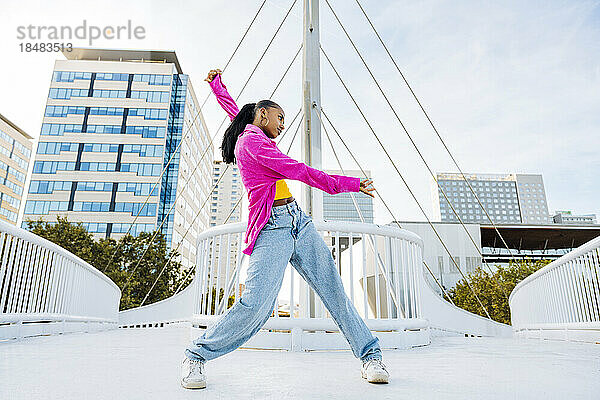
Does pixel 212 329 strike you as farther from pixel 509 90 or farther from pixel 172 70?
pixel 172 70

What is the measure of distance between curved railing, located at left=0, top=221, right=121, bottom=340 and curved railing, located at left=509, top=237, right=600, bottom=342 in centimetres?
421

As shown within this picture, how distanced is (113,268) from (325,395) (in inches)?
685

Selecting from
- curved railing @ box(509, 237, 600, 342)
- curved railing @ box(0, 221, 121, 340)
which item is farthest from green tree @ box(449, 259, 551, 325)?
curved railing @ box(0, 221, 121, 340)

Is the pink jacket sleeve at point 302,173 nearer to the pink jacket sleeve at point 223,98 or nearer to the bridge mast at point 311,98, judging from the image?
the pink jacket sleeve at point 223,98

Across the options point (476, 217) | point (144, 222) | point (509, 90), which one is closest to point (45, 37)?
point (509, 90)

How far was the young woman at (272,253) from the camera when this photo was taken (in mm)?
1347

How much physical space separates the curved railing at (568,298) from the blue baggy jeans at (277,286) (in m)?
2.43

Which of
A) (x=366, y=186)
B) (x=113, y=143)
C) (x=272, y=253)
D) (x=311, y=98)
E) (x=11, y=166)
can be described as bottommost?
(x=272, y=253)

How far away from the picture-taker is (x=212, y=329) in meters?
1.39

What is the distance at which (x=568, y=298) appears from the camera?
379cm

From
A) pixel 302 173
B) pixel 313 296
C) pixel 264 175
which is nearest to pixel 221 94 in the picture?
pixel 264 175

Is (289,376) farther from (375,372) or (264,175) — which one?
(264,175)

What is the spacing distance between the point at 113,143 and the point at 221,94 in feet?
147

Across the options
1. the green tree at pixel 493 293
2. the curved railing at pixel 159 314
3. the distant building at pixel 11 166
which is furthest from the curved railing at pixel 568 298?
the distant building at pixel 11 166
